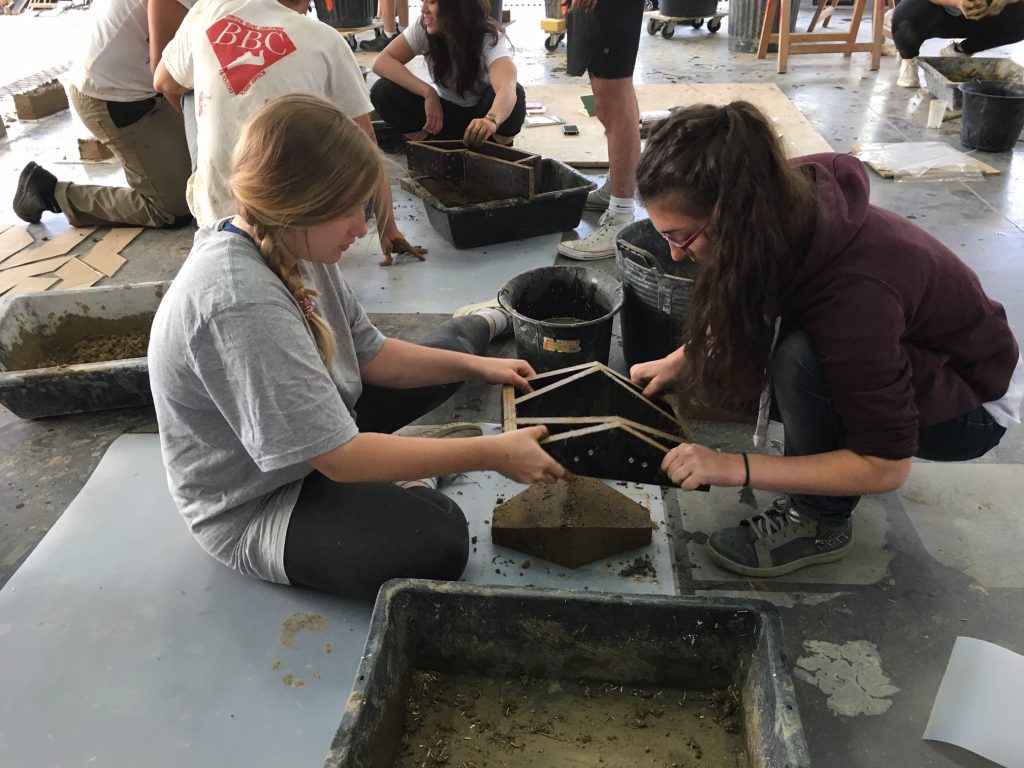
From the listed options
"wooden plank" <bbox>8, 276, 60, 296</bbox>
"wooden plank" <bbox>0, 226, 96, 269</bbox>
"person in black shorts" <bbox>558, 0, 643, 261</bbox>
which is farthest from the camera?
"wooden plank" <bbox>0, 226, 96, 269</bbox>

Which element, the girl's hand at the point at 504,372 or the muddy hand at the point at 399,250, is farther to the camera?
the muddy hand at the point at 399,250

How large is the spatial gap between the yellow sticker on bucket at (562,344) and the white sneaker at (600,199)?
1516 millimetres

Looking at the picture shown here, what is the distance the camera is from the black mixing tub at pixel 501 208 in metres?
3.09

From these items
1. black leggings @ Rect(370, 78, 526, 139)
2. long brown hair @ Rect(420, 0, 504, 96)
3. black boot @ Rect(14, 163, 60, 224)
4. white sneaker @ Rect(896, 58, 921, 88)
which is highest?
long brown hair @ Rect(420, 0, 504, 96)

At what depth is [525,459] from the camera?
1478 millimetres

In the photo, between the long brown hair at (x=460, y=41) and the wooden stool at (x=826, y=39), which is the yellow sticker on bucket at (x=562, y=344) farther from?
the wooden stool at (x=826, y=39)

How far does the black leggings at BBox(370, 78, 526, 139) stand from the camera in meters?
3.64

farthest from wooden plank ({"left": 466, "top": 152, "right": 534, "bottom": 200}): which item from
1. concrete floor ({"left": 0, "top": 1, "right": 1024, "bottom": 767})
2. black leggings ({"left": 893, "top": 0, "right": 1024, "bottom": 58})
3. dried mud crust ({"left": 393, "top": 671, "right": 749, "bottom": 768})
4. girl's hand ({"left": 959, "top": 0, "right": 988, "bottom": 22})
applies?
black leggings ({"left": 893, "top": 0, "right": 1024, "bottom": 58})

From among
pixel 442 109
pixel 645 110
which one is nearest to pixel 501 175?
pixel 442 109

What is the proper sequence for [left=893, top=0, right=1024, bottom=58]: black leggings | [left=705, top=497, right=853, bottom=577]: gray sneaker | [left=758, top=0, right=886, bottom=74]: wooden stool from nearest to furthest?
[left=705, top=497, right=853, bottom=577]: gray sneaker < [left=893, top=0, right=1024, bottom=58]: black leggings < [left=758, top=0, right=886, bottom=74]: wooden stool

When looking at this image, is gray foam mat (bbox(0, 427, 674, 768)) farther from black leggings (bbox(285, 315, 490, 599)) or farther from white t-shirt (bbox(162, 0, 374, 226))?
white t-shirt (bbox(162, 0, 374, 226))

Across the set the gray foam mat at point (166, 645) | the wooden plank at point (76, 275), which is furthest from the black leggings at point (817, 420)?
the wooden plank at point (76, 275)

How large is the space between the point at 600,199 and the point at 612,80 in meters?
0.69

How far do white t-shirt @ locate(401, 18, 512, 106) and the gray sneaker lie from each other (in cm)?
254
